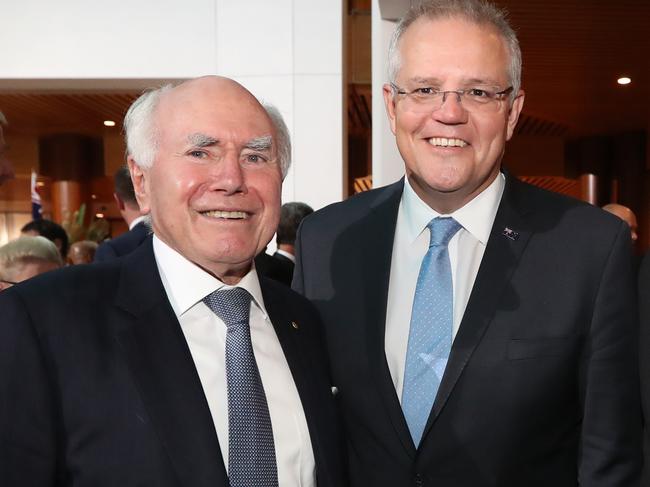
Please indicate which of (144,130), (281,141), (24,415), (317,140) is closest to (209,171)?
(144,130)

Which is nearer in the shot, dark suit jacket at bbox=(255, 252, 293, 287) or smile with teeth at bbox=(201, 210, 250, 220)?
smile with teeth at bbox=(201, 210, 250, 220)

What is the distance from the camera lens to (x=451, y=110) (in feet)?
5.91

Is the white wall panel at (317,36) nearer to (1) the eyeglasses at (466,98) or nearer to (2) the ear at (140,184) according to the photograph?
(1) the eyeglasses at (466,98)

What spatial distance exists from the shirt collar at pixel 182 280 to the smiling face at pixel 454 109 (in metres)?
0.61

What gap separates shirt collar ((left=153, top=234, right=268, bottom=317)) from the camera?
5.13 ft

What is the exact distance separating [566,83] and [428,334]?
8.99m

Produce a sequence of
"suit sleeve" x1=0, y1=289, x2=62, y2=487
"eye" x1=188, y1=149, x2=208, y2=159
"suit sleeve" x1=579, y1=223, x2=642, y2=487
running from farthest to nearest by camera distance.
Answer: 1. "suit sleeve" x1=579, y1=223, x2=642, y2=487
2. "eye" x1=188, y1=149, x2=208, y2=159
3. "suit sleeve" x1=0, y1=289, x2=62, y2=487

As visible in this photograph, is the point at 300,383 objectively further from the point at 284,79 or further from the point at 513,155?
the point at 513,155

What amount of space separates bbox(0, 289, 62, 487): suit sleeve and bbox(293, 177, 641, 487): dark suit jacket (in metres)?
0.81

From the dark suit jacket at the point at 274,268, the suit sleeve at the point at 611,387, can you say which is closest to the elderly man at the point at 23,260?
the dark suit jacket at the point at 274,268

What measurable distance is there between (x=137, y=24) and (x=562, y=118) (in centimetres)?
805

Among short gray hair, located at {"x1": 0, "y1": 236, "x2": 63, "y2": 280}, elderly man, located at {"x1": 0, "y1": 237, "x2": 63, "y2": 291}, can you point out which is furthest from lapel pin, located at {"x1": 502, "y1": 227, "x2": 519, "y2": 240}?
Result: short gray hair, located at {"x1": 0, "y1": 236, "x2": 63, "y2": 280}

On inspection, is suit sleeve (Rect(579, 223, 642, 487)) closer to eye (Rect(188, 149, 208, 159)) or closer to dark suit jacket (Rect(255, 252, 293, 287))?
eye (Rect(188, 149, 208, 159))

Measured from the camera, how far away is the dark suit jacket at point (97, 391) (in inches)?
51.2
